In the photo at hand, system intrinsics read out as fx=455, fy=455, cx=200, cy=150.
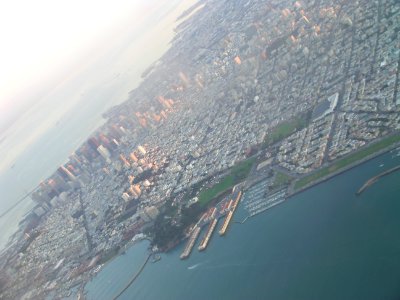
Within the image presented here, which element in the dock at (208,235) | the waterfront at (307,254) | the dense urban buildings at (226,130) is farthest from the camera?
the dense urban buildings at (226,130)

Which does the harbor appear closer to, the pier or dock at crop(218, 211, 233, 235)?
dock at crop(218, 211, 233, 235)

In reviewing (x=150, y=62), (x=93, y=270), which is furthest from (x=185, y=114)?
(x=150, y=62)

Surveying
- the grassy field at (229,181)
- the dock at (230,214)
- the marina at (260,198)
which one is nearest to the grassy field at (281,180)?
the marina at (260,198)

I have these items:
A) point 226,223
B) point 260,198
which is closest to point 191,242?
point 226,223

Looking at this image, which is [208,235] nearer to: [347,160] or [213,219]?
[213,219]

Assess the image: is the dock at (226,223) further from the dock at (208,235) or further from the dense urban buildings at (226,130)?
the dense urban buildings at (226,130)

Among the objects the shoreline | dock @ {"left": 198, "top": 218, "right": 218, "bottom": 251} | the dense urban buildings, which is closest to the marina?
the shoreline
